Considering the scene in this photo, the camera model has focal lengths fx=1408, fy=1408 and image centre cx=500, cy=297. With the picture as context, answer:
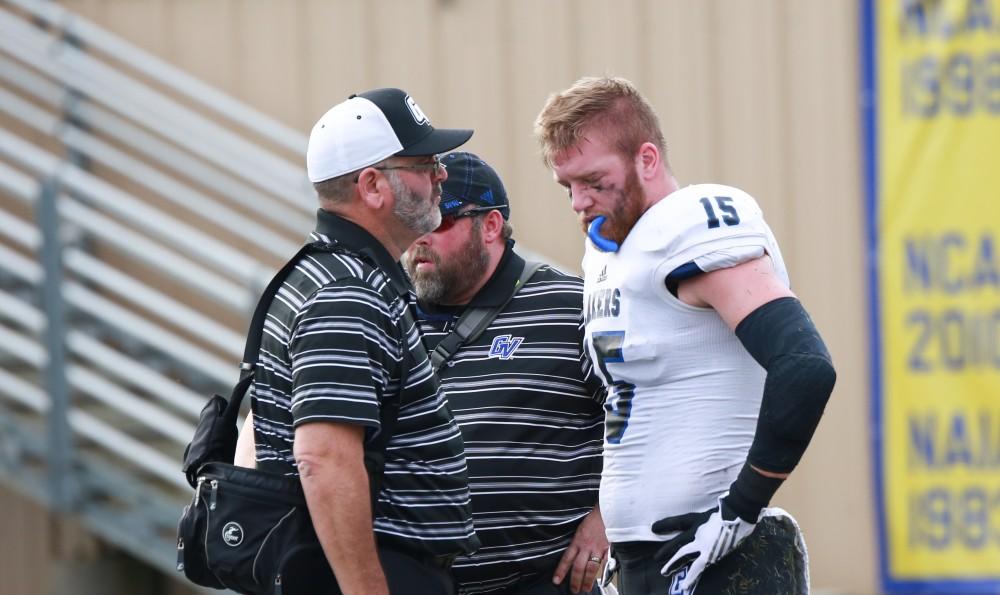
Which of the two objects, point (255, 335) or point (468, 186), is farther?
point (468, 186)

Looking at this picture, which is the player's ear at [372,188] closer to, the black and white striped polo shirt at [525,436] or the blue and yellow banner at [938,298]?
the black and white striped polo shirt at [525,436]

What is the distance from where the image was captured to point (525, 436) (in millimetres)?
3586

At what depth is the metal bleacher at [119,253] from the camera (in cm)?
584

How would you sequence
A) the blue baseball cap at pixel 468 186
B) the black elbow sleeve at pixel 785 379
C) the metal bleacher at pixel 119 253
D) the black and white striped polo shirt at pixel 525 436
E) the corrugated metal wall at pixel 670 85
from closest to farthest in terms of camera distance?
1. the black elbow sleeve at pixel 785 379
2. the black and white striped polo shirt at pixel 525 436
3. the blue baseball cap at pixel 468 186
4. the metal bleacher at pixel 119 253
5. the corrugated metal wall at pixel 670 85

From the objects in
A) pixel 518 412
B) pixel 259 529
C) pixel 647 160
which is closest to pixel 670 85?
pixel 518 412

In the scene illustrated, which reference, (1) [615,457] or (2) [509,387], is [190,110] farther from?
(1) [615,457]

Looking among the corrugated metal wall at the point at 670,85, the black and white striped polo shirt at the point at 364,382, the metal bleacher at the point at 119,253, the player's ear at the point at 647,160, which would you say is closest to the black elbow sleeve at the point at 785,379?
the player's ear at the point at 647,160

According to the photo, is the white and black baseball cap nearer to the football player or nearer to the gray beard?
the gray beard

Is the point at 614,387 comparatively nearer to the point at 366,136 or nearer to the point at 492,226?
the point at 366,136

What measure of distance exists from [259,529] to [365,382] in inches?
14.1

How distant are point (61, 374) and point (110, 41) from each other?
5.52 ft

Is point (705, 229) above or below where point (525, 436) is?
above

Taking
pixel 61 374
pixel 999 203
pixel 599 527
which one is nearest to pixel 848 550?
pixel 999 203

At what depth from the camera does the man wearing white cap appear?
2.66m
